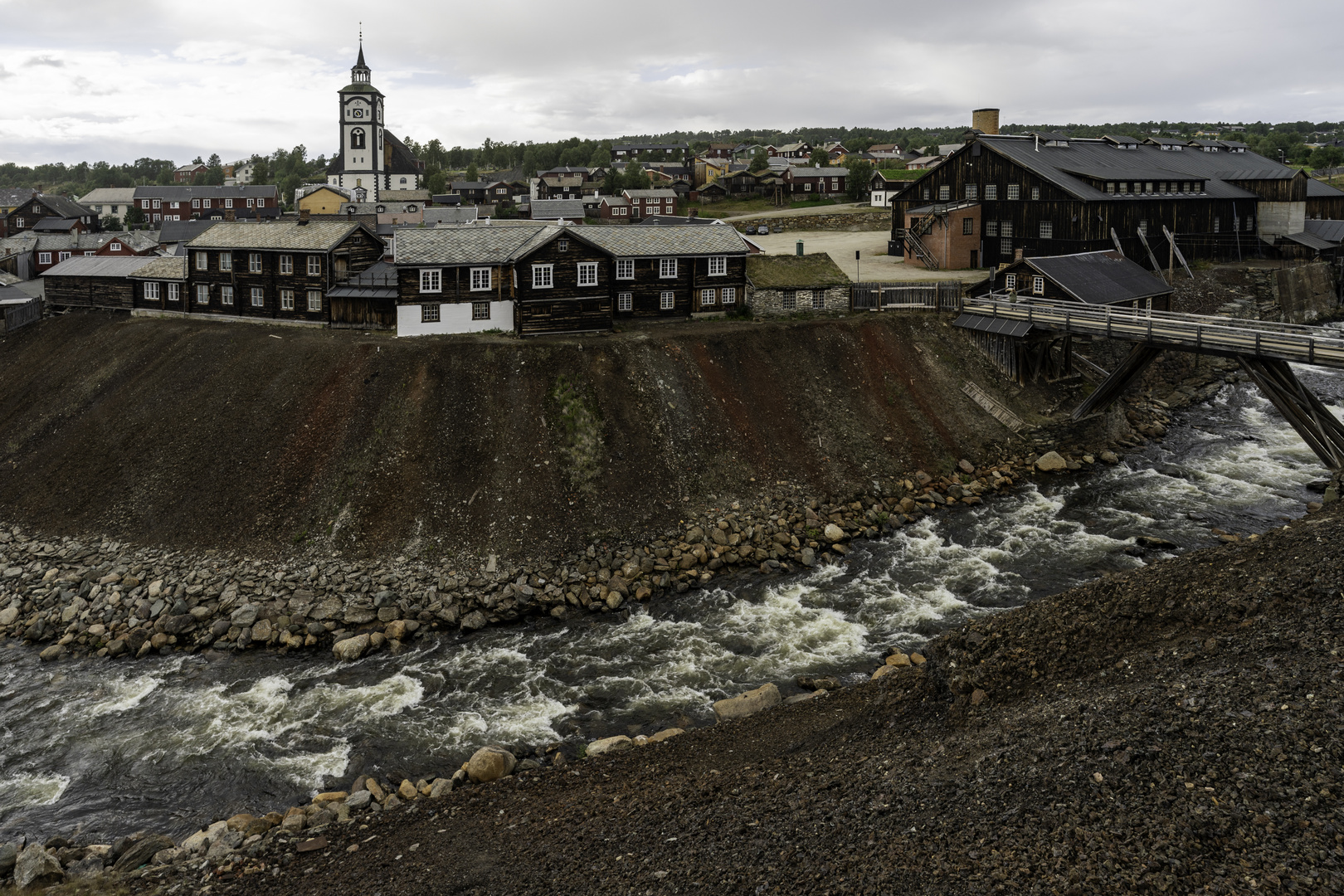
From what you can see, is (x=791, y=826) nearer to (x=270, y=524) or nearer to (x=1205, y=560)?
(x=1205, y=560)

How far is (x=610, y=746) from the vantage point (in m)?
19.8

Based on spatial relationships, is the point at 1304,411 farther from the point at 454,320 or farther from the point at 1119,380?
the point at 454,320

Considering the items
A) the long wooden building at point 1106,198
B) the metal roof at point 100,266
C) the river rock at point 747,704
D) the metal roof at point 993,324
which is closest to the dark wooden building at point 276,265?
the metal roof at point 100,266

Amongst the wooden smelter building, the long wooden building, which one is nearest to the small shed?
the wooden smelter building

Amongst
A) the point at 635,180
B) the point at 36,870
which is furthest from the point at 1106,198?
the point at 635,180

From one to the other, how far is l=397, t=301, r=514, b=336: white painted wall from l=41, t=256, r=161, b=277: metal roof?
22043 millimetres

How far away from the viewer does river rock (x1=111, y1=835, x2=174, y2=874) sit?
16594mm

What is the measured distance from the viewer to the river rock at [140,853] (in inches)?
653

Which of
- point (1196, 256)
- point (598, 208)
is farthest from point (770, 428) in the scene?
point (598, 208)

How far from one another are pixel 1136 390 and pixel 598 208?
65444 millimetres

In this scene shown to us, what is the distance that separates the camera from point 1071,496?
34.2m

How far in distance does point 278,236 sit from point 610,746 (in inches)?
1462

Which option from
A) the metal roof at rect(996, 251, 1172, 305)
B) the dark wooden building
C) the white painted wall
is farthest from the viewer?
the dark wooden building

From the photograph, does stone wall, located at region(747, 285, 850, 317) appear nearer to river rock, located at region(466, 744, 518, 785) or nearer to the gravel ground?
the gravel ground
